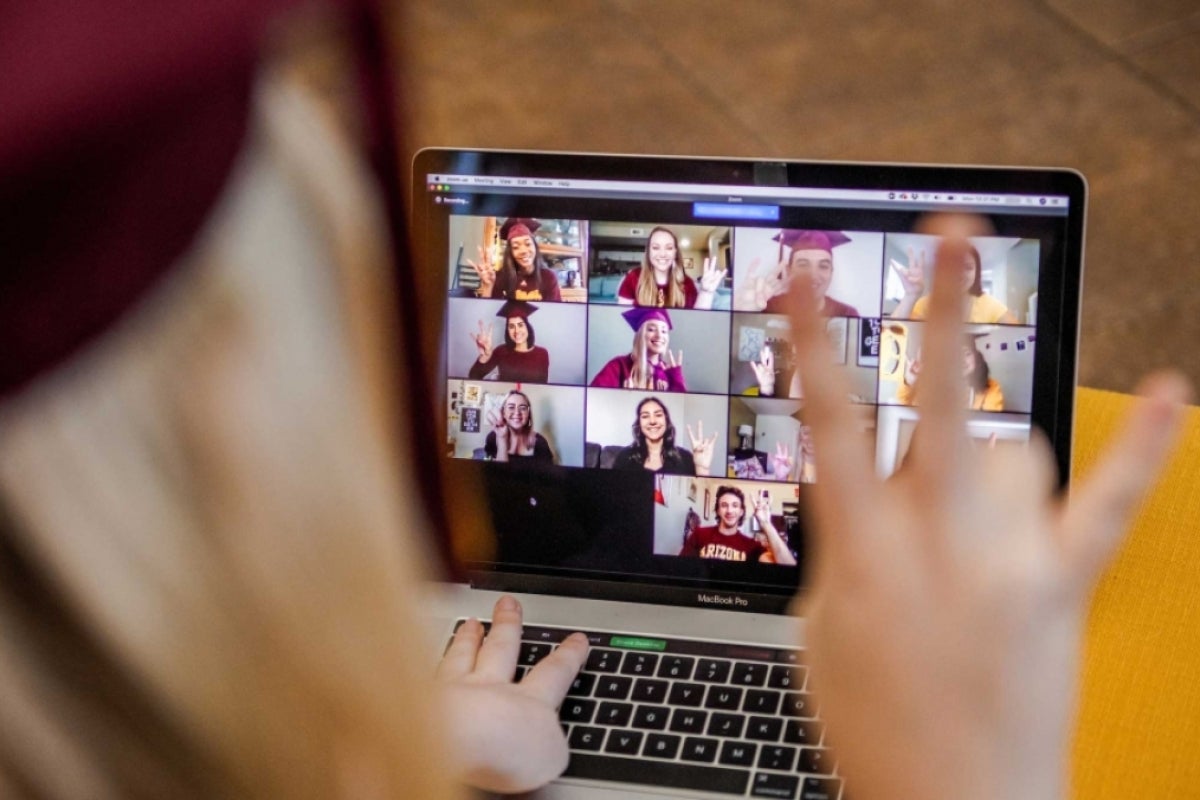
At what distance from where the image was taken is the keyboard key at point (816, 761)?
2.22ft

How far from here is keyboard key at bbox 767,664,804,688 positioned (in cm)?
72

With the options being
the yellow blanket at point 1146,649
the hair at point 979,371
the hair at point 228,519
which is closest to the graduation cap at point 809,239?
the hair at point 979,371

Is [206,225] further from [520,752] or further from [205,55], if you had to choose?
[520,752]

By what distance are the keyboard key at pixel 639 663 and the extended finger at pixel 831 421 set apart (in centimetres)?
36

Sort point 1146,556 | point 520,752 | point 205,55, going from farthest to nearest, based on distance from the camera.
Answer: point 1146,556
point 520,752
point 205,55

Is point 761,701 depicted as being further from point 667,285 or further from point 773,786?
point 667,285

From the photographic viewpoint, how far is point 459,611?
789 millimetres

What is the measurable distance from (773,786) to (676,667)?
105 millimetres

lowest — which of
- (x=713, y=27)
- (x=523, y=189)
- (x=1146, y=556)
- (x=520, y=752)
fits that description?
(x=520, y=752)

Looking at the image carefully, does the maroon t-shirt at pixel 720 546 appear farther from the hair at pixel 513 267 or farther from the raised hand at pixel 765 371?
the hair at pixel 513 267

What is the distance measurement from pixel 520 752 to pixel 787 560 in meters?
0.22

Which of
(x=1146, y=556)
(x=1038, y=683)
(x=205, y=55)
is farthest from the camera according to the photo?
(x=1146, y=556)

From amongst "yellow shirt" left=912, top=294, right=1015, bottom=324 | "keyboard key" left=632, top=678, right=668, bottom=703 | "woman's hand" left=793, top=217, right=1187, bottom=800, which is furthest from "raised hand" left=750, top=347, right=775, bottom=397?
"woman's hand" left=793, top=217, right=1187, bottom=800

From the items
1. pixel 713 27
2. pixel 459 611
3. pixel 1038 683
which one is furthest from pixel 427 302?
pixel 713 27
